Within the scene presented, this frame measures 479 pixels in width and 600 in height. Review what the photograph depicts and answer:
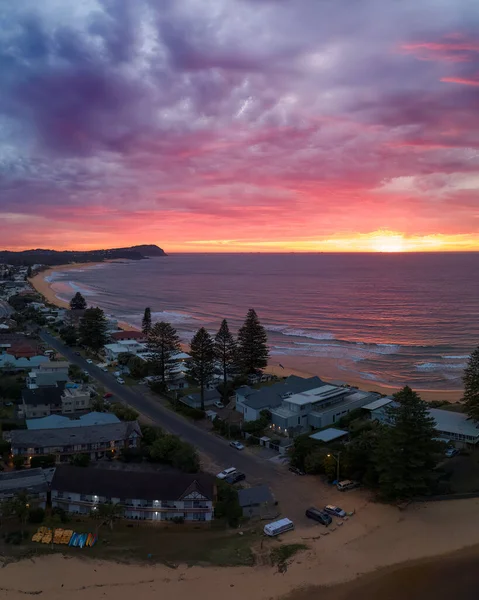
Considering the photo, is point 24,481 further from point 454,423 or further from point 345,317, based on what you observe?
point 345,317

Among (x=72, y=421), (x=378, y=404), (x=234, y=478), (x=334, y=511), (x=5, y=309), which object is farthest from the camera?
(x=5, y=309)

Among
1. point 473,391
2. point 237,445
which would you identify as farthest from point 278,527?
point 473,391

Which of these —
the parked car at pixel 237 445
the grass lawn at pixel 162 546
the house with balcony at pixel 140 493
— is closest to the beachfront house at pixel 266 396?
the parked car at pixel 237 445

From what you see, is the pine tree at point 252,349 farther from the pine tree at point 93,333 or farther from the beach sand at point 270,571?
the beach sand at point 270,571

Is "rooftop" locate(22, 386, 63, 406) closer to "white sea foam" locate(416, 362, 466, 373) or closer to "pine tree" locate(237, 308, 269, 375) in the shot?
"pine tree" locate(237, 308, 269, 375)

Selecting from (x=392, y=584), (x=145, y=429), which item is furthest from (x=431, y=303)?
(x=392, y=584)

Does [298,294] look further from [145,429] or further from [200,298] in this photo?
[145,429]
